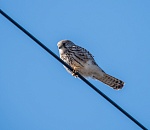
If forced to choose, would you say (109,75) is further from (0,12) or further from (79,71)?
(0,12)

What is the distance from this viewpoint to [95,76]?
10.1 meters

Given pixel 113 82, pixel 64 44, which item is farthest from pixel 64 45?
pixel 113 82

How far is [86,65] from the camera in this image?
9.84 meters

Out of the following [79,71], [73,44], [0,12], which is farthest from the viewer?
[73,44]

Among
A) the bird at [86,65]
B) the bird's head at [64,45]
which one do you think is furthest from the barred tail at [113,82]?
the bird's head at [64,45]

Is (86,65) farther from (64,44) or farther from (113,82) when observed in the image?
(64,44)

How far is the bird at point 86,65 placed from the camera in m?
9.81

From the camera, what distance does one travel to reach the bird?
981cm

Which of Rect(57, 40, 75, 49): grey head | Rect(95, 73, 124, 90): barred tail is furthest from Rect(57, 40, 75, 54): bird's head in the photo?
Rect(95, 73, 124, 90): barred tail

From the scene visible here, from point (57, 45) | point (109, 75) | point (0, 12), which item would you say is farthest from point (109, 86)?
point (0, 12)

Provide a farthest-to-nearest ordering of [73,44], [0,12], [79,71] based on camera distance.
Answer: [73,44] → [79,71] → [0,12]

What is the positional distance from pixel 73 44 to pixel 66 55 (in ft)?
2.02

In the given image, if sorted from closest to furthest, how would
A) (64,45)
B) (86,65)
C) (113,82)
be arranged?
(86,65), (113,82), (64,45)

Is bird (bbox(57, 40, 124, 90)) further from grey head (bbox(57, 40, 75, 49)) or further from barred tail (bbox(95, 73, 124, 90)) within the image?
grey head (bbox(57, 40, 75, 49))
